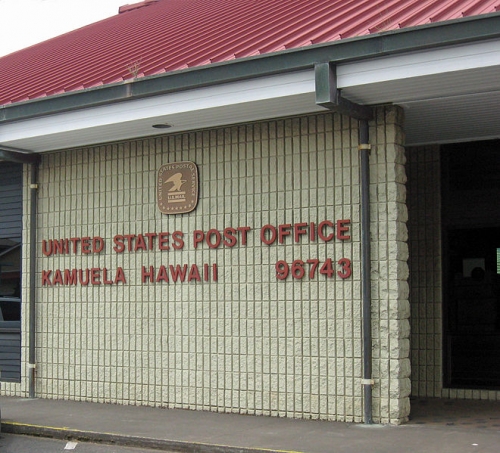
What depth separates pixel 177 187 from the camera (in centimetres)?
1138

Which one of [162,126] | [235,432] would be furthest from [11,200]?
[235,432]

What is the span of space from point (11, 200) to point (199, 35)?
3.74 m

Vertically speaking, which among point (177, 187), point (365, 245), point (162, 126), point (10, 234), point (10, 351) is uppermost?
point (162, 126)

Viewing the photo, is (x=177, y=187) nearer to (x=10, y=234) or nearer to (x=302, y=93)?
(x=302, y=93)

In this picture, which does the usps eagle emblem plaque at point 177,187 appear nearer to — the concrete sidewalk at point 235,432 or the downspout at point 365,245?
the downspout at point 365,245

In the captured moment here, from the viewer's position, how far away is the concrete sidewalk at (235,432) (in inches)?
338

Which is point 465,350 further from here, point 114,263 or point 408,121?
point 114,263

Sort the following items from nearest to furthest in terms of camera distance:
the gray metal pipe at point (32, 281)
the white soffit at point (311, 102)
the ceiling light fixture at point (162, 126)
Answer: the white soffit at point (311, 102), the ceiling light fixture at point (162, 126), the gray metal pipe at point (32, 281)

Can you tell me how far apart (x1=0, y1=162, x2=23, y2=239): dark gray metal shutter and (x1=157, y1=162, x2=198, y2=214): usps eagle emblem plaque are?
107 inches

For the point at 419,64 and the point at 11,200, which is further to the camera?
the point at 11,200

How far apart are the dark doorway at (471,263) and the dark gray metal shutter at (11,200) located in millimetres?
6178

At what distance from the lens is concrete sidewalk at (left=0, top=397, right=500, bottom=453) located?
8578 millimetres

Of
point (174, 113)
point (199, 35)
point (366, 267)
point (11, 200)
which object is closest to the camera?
point (366, 267)

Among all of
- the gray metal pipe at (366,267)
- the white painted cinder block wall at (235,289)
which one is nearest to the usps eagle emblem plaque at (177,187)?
the white painted cinder block wall at (235,289)
